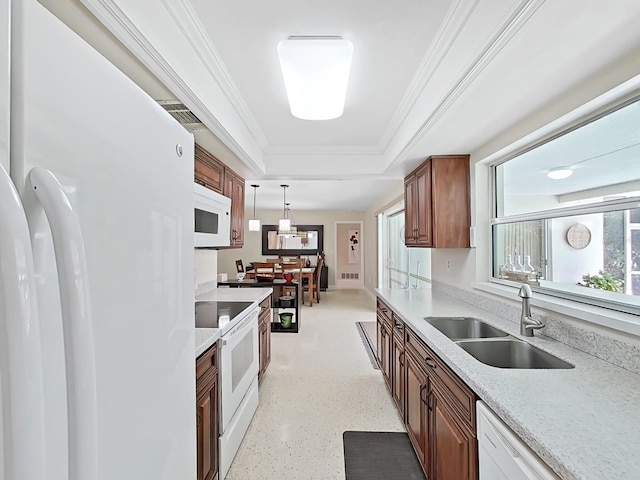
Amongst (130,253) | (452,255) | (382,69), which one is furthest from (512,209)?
(130,253)

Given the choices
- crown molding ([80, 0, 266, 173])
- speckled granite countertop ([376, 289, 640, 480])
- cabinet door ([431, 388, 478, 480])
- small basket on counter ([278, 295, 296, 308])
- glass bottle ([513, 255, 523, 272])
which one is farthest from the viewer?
small basket on counter ([278, 295, 296, 308])

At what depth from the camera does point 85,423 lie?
18.8 inches

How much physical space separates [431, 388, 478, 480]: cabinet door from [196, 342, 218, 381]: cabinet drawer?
1.16 meters

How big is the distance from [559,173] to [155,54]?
226cm

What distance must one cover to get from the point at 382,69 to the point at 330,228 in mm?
8199

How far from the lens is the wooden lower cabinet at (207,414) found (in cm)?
160

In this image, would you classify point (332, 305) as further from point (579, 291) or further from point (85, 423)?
point (85, 423)

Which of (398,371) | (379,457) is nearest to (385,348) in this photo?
(398,371)

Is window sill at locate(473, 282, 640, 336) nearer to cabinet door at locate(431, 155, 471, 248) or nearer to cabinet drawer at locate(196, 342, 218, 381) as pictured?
cabinet door at locate(431, 155, 471, 248)

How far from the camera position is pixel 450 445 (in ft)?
4.90

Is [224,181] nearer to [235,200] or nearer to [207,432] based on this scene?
[235,200]

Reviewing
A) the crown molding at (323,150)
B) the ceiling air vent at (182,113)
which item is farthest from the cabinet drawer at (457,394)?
the crown molding at (323,150)

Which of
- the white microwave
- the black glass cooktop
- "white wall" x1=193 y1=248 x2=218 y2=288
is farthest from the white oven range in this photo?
"white wall" x1=193 y1=248 x2=218 y2=288

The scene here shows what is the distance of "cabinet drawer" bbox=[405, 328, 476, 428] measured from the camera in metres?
1.33
